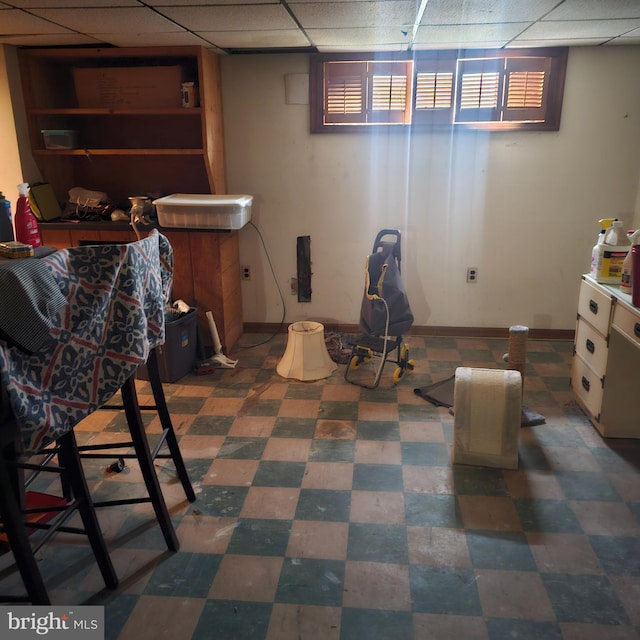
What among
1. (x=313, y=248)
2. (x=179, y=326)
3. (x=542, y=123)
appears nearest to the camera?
(x=179, y=326)

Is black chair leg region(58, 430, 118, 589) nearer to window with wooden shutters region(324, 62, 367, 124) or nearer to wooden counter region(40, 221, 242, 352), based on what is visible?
wooden counter region(40, 221, 242, 352)

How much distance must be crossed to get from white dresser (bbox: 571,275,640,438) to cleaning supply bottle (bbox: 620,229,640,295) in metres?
0.04

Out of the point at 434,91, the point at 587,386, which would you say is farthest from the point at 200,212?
the point at 587,386

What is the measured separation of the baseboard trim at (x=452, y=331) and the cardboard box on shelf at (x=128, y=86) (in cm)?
175

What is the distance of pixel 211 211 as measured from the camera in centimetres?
354

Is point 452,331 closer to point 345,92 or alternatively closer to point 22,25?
point 345,92

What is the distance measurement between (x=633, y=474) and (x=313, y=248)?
259 cm

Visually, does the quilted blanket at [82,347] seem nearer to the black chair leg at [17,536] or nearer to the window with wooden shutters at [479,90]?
the black chair leg at [17,536]

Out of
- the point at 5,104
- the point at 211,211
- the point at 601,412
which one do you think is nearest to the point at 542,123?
the point at 601,412

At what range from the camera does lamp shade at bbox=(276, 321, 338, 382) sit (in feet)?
11.8

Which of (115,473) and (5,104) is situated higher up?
(5,104)

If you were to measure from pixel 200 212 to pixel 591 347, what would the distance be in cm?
242

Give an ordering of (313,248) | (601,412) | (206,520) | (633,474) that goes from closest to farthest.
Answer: (206,520) → (633,474) → (601,412) → (313,248)

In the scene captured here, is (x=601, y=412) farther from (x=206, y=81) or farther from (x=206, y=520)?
(x=206, y=81)
